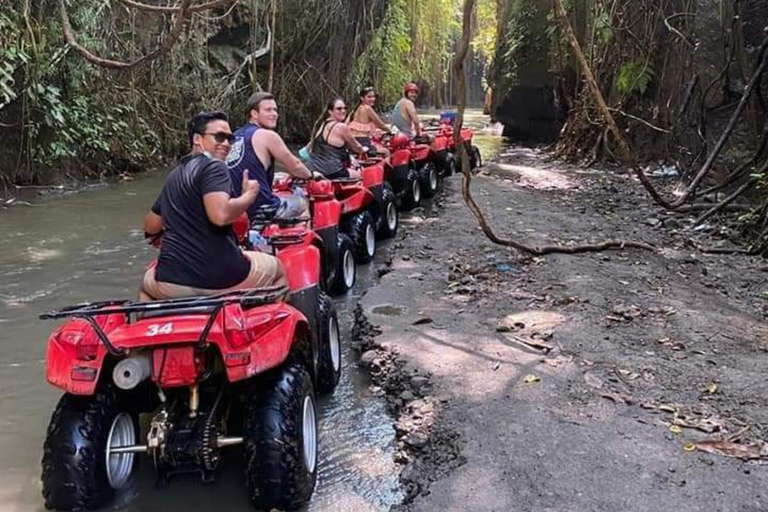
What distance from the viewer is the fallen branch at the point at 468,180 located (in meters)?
5.24

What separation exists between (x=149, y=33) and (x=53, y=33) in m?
2.81

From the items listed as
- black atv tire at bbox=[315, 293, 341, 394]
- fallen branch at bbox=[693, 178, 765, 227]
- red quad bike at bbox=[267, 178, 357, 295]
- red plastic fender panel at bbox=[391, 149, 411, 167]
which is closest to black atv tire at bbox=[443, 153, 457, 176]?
red plastic fender panel at bbox=[391, 149, 411, 167]

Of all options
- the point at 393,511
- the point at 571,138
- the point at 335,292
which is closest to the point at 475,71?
the point at 571,138

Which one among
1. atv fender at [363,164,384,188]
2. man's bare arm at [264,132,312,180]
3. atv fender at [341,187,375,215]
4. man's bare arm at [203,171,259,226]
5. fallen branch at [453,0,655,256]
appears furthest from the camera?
atv fender at [363,164,384,188]

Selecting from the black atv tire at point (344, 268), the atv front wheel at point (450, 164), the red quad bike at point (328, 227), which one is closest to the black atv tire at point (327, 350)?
the red quad bike at point (328, 227)

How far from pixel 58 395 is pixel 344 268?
263 centimetres

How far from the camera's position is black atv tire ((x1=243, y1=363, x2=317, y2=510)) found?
2.98m

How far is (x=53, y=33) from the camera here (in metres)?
11.0

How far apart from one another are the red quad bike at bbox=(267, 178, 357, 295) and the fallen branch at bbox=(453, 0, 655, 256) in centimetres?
106

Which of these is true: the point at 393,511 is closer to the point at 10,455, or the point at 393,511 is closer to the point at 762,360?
the point at 10,455

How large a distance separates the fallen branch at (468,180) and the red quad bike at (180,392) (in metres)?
2.79

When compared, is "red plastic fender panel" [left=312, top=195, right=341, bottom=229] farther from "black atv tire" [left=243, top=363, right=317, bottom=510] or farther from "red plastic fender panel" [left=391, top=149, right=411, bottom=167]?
"red plastic fender panel" [left=391, top=149, right=411, bottom=167]

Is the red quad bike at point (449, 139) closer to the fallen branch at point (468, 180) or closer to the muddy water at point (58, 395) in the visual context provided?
the muddy water at point (58, 395)

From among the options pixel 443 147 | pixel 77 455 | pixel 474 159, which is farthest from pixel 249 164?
pixel 474 159
